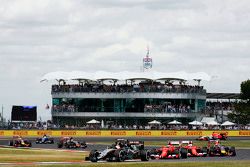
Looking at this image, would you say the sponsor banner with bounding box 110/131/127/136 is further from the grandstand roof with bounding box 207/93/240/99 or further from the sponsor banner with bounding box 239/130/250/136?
the grandstand roof with bounding box 207/93/240/99

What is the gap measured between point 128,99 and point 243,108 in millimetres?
29229

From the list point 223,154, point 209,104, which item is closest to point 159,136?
point 209,104

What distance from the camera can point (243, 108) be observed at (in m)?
145

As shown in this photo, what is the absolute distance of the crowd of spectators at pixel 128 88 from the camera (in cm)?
12319

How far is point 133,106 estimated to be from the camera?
126m

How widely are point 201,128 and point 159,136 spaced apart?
37.4ft

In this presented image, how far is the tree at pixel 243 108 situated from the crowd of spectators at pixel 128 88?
46.7ft

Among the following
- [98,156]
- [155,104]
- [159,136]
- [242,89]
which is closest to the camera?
[98,156]

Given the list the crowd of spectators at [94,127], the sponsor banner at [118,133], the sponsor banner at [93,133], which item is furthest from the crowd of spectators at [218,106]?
the sponsor banner at [93,133]

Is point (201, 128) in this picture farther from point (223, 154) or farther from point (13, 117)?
point (223, 154)

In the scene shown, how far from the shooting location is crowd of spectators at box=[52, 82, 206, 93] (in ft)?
404

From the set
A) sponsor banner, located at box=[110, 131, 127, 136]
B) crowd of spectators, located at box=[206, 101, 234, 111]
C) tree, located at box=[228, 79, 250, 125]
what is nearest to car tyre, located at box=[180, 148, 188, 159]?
sponsor banner, located at box=[110, 131, 127, 136]

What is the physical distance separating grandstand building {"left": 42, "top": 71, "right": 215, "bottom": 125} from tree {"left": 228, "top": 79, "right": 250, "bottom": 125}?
42.9 feet

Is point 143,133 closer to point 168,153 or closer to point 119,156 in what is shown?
point 168,153
